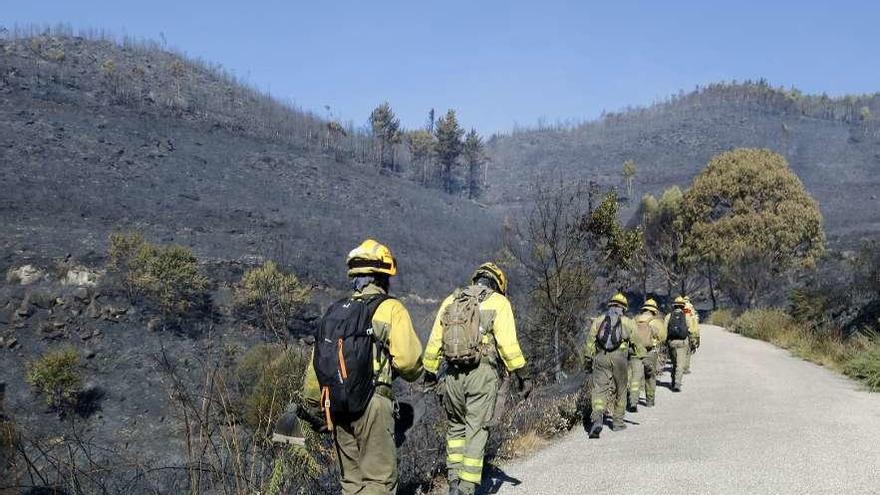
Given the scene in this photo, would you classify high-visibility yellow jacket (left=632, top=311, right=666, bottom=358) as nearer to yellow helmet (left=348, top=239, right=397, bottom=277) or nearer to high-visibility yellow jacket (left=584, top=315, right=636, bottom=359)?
→ high-visibility yellow jacket (left=584, top=315, right=636, bottom=359)

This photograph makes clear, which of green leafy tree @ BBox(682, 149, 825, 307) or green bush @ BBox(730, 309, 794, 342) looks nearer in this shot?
green bush @ BBox(730, 309, 794, 342)

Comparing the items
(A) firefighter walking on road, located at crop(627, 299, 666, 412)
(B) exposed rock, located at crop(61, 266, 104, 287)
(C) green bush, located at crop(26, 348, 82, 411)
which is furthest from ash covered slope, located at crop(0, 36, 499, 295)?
(A) firefighter walking on road, located at crop(627, 299, 666, 412)

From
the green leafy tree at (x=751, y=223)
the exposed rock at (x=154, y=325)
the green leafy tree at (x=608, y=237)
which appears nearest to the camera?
the green leafy tree at (x=608, y=237)

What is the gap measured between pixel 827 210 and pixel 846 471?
3052 inches

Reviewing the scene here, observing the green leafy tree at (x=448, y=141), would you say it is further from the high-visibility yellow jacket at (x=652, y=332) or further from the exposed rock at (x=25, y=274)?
the high-visibility yellow jacket at (x=652, y=332)

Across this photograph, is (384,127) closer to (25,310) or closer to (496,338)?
(25,310)

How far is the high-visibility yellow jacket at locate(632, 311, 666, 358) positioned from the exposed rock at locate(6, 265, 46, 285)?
31.6 meters

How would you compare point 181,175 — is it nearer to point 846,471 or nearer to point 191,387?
point 191,387

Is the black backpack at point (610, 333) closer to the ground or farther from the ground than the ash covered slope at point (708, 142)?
closer to the ground

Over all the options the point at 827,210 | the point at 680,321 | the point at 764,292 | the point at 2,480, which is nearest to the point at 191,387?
the point at 680,321

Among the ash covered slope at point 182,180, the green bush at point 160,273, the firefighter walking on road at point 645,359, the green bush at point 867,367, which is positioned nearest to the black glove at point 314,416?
the firefighter walking on road at point 645,359

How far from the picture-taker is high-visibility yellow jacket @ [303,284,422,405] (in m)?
3.73

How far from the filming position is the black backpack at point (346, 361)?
3.55 m

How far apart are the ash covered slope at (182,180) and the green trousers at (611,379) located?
26749 millimetres
